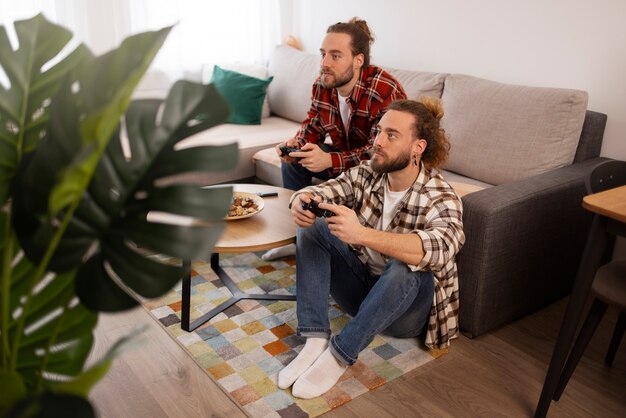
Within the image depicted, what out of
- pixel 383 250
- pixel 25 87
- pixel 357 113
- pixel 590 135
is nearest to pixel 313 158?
pixel 357 113

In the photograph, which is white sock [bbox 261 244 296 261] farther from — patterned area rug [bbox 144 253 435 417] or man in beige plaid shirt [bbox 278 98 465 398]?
man in beige plaid shirt [bbox 278 98 465 398]

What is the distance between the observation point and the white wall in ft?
8.52

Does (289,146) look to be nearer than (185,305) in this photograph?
No

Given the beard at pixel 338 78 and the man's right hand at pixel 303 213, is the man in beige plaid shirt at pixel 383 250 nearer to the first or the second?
the man's right hand at pixel 303 213

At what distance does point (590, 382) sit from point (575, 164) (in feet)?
3.11

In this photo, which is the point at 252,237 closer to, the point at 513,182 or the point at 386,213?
the point at 386,213

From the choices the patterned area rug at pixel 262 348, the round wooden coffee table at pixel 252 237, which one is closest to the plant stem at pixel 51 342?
the patterned area rug at pixel 262 348

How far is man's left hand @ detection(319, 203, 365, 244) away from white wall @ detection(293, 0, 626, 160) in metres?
1.42

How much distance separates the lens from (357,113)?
8.79 feet

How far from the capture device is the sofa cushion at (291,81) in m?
3.72

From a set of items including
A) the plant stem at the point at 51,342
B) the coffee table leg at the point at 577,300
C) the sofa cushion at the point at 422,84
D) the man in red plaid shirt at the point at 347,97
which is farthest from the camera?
the sofa cushion at the point at 422,84

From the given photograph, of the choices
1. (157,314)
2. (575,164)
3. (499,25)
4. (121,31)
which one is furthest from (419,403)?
(121,31)

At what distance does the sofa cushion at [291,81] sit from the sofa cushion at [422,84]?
0.69 m

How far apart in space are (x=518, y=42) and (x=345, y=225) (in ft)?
5.22
